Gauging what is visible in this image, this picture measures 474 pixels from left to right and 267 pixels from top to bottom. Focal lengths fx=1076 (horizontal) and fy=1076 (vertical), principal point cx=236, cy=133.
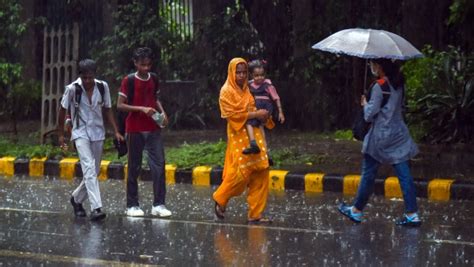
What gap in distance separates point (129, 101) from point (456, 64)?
6.25m

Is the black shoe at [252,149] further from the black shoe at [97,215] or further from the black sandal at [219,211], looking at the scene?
the black shoe at [97,215]

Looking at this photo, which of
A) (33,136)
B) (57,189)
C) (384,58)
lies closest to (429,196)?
(384,58)

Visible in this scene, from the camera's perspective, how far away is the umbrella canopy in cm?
935

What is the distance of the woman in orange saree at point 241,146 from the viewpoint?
31.2 feet

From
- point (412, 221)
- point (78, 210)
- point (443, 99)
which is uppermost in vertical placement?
point (443, 99)

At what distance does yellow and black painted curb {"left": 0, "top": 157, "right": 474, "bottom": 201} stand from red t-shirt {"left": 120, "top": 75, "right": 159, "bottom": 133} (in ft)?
9.57

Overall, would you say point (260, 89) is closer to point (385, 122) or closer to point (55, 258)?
point (385, 122)

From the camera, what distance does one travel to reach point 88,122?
392 inches

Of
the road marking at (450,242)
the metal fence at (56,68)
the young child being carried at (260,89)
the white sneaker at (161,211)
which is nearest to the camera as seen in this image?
the road marking at (450,242)

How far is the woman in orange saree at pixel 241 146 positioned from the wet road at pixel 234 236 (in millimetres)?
285

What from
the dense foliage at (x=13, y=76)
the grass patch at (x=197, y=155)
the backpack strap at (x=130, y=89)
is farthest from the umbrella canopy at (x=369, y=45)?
the dense foliage at (x=13, y=76)

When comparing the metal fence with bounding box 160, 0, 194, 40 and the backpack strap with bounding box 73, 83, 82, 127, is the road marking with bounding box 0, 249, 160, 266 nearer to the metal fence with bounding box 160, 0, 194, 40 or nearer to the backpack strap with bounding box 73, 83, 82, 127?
the backpack strap with bounding box 73, 83, 82, 127

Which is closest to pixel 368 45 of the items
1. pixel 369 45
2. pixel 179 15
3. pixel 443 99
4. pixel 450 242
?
pixel 369 45

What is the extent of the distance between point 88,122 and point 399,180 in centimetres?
289
